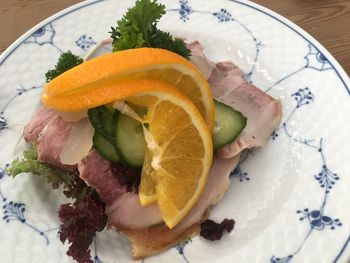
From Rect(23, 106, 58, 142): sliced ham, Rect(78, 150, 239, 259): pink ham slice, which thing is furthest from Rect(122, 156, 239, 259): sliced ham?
Rect(23, 106, 58, 142): sliced ham

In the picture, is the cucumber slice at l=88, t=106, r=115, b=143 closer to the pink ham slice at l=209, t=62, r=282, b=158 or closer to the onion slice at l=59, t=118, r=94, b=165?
the onion slice at l=59, t=118, r=94, b=165

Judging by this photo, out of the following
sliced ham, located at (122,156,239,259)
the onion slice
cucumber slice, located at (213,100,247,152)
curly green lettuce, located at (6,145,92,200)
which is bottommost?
sliced ham, located at (122,156,239,259)

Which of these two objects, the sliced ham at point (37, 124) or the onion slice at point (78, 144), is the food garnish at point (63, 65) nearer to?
the sliced ham at point (37, 124)

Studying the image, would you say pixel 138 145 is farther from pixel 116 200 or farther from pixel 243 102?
pixel 243 102

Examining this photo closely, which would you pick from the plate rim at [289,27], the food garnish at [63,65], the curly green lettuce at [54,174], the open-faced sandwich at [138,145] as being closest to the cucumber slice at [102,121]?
the open-faced sandwich at [138,145]

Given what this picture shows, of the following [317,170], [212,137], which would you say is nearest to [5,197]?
[212,137]

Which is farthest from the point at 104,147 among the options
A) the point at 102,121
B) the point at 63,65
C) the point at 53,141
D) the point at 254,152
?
the point at 254,152
